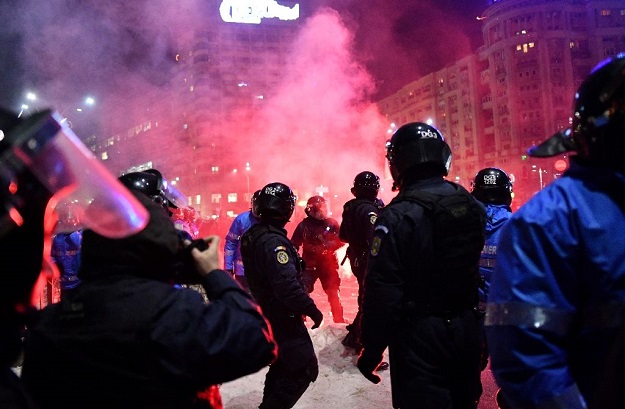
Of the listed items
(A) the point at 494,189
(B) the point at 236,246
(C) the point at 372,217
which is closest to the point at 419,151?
(A) the point at 494,189

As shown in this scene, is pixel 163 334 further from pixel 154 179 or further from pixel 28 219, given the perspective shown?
pixel 154 179

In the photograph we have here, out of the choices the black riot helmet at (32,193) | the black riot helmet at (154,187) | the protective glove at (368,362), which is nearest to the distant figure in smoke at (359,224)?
the black riot helmet at (154,187)

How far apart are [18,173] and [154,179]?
2643 millimetres

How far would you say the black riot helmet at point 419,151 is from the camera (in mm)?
3219

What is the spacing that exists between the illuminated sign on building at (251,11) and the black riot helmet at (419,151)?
72744mm

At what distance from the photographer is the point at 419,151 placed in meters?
3.23

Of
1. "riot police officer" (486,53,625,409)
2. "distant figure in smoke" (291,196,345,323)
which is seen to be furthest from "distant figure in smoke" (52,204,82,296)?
"riot police officer" (486,53,625,409)

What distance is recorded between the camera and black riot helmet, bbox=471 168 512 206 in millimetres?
5250

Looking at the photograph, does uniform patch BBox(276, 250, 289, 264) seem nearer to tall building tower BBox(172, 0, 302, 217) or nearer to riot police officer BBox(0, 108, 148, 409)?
riot police officer BBox(0, 108, 148, 409)

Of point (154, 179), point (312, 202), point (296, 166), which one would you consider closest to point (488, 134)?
point (296, 166)

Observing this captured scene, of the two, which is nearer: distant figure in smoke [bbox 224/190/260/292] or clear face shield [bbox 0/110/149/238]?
clear face shield [bbox 0/110/149/238]

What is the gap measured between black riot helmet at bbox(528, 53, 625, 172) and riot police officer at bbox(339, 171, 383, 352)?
462cm

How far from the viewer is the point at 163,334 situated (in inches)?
62.8

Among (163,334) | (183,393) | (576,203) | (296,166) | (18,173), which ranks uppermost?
(296,166)
